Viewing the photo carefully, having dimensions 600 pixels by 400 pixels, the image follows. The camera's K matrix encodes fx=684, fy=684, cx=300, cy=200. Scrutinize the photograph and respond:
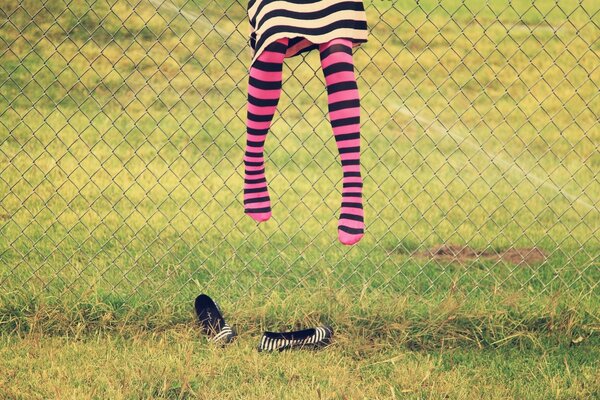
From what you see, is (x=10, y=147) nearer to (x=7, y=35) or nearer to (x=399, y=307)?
(x=7, y=35)

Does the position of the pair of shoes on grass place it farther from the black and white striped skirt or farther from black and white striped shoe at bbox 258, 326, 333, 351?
the black and white striped skirt

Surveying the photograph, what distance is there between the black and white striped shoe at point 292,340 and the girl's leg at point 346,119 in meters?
0.90

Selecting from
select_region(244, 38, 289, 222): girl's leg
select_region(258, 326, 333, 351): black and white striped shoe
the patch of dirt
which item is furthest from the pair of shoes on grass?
the patch of dirt

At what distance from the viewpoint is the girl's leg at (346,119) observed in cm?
245

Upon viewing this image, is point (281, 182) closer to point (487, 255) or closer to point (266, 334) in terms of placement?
point (487, 255)

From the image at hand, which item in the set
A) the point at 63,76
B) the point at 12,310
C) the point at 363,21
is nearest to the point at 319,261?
the point at 12,310

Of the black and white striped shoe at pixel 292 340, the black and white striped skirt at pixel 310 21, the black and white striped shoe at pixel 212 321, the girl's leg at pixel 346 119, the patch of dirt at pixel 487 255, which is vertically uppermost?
the black and white striped skirt at pixel 310 21

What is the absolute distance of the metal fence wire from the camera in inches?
154

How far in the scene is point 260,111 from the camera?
101 inches

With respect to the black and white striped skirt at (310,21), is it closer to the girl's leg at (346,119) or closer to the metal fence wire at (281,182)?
the girl's leg at (346,119)

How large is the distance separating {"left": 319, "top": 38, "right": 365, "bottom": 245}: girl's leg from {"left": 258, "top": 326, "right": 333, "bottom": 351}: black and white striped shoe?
2.96 ft

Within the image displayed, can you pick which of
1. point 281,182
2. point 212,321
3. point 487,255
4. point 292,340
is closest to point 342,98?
point 292,340

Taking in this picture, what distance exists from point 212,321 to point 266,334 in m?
0.29

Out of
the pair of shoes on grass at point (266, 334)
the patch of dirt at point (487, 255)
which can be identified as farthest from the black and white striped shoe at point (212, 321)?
the patch of dirt at point (487, 255)
